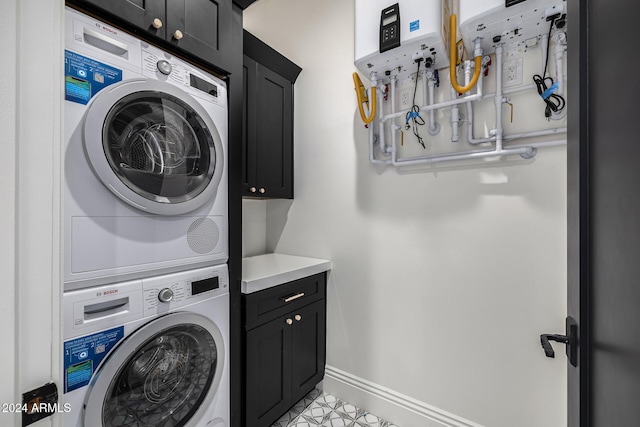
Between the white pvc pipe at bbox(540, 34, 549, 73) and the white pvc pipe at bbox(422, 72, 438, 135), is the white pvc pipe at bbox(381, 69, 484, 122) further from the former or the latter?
the white pvc pipe at bbox(540, 34, 549, 73)

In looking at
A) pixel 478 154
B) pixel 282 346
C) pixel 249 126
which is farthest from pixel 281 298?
pixel 478 154

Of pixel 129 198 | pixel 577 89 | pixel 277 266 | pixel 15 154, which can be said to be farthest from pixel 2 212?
pixel 277 266

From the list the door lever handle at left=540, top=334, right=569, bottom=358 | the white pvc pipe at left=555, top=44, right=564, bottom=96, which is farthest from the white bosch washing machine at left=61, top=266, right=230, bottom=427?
the white pvc pipe at left=555, top=44, right=564, bottom=96

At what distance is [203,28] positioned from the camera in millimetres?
1224

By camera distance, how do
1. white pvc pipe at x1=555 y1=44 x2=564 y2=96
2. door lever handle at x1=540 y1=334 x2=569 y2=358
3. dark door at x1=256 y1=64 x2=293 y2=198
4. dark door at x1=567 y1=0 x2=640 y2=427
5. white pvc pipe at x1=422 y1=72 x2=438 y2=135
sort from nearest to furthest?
dark door at x1=567 y1=0 x2=640 y2=427, door lever handle at x1=540 y1=334 x2=569 y2=358, white pvc pipe at x1=555 y1=44 x2=564 y2=96, white pvc pipe at x1=422 y1=72 x2=438 y2=135, dark door at x1=256 y1=64 x2=293 y2=198

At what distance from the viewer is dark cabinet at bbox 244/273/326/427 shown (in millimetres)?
1455

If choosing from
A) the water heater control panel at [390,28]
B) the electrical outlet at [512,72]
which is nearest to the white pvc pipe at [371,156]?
the water heater control panel at [390,28]

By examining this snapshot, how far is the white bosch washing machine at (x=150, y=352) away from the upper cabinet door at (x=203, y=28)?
94cm

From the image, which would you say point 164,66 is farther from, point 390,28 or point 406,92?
point 406,92

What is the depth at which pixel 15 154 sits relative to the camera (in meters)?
0.58

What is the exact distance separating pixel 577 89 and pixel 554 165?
85 centimetres

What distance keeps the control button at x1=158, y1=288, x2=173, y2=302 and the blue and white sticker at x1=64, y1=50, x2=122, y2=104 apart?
27.5 inches

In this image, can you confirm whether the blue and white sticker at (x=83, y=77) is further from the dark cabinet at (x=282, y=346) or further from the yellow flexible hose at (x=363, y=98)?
the yellow flexible hose at (x=363, y=98)

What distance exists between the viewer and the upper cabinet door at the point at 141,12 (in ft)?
3.09
